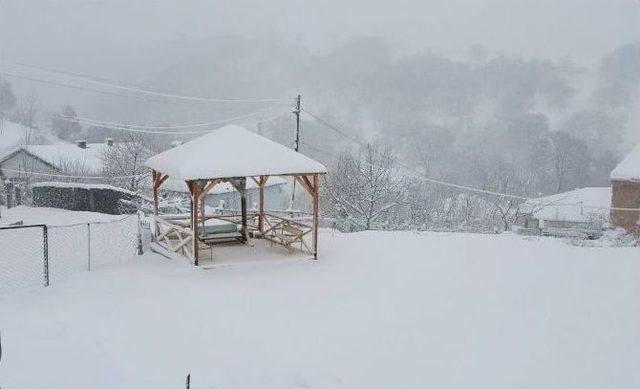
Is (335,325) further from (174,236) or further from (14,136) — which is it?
(14,136)

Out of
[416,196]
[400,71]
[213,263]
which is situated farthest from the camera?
[400,71]

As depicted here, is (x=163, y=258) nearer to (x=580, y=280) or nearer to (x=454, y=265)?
(x=454, y=265)

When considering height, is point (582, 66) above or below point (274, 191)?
above

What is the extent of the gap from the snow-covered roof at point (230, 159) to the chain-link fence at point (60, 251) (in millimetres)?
2210

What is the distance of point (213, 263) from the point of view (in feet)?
40.6

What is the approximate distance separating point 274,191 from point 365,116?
81688 millimetres

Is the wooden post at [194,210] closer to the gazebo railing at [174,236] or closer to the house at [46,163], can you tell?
the gazebo railing at [174,236]

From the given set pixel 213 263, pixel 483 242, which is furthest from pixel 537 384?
pixel 483 242

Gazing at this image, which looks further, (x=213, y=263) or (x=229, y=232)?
(x=229, y=232)

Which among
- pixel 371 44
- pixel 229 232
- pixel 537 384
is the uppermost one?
pixel 371 44

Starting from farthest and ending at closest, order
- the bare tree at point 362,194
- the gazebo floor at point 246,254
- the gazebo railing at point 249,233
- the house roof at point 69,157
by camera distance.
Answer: the house roof at point 69,157
the bare tree at point 362,194
the gazebo railing at point 249,233
the gazebo floor at point 246,254

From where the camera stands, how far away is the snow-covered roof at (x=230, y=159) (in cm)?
1207

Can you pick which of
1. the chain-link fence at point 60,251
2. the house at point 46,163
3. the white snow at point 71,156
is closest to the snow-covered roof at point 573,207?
the chain-link fence at point 60,251

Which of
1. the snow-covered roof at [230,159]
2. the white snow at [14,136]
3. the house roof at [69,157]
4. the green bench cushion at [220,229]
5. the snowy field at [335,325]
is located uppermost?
the white snow at [14,136]
